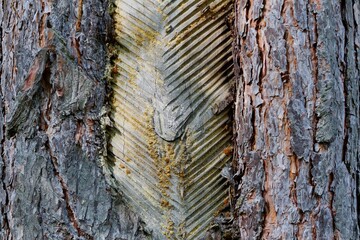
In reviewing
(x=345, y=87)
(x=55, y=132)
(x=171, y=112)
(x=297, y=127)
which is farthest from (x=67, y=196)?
(x=345, y=87)

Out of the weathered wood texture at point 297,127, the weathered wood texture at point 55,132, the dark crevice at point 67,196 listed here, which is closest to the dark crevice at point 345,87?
the weathered wood texture at point 297,127

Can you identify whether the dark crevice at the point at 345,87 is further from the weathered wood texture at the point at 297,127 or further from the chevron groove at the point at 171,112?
the chevron groove at the point at 171,112

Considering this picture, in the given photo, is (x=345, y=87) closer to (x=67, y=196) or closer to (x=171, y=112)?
(x=171, y=112)

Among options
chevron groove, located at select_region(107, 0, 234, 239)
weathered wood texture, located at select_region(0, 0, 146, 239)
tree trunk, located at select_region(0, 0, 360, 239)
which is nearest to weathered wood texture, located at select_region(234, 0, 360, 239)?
tree trunk, located at select_region(0, 0, 360, 239)

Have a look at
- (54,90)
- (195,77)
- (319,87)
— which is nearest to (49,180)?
(54,90)

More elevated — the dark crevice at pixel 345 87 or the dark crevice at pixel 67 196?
the dark crevice at pixel 345 87

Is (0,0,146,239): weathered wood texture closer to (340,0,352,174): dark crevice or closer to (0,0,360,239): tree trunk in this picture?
(0,0,360,239): tree trunk

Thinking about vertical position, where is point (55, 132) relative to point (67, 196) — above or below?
above
